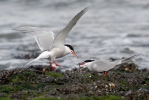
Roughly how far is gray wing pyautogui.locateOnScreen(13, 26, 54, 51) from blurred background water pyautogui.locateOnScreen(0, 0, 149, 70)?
1.12m

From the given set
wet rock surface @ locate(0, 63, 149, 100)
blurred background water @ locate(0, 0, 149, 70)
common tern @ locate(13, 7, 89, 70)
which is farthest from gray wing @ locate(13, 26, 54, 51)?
wet rock surface @ locate(0, 63, 149, 100)

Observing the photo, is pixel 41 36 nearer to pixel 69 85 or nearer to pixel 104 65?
pixel 104 65

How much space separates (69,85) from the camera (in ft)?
25.2

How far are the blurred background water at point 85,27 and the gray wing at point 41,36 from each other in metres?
1.12

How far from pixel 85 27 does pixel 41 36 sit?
29.5 ft

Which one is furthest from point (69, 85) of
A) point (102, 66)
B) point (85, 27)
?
point (85, 27)

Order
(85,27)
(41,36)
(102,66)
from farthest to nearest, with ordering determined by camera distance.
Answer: (85,27), (41,36), (102,66)

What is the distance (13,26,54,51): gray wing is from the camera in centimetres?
1043

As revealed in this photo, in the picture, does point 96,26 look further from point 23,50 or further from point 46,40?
point 46,40

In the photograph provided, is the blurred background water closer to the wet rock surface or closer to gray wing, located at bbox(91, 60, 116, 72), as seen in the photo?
gray wing, located at bbox(91, 60, 116, 72)

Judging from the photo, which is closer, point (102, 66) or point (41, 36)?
point (102, 66)

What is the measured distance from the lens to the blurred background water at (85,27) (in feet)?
45.1

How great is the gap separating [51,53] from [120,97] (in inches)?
130

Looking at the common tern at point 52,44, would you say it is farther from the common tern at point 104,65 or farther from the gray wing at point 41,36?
the common tern at point 104,65
